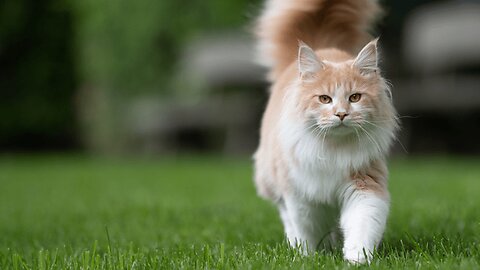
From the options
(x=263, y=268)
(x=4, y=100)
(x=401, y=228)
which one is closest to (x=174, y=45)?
(x=4, y=100)

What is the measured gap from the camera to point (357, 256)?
3037mm

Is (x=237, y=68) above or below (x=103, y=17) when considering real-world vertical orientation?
below

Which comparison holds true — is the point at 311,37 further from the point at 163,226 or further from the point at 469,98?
the point at 469,98

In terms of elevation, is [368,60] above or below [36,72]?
above

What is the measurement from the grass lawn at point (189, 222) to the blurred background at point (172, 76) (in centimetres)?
349

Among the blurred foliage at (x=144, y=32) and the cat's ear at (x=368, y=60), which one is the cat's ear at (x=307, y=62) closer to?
the cat's ear at (x=368, y=60)

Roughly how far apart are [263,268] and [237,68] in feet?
47.7

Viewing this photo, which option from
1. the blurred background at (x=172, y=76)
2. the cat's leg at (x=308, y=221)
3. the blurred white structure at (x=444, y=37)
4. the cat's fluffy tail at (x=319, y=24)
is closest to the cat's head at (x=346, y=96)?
the cat's leg at (x=308, y=221)

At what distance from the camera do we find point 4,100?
61.9 ft

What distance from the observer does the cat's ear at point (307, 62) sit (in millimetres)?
3309

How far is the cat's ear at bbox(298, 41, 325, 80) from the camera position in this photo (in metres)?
3.31

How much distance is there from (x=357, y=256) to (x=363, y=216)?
189mm

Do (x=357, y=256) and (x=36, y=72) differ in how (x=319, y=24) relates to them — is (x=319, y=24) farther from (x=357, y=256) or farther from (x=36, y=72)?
(x=36, y=72)

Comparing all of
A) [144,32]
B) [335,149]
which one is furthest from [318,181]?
[144,32]
